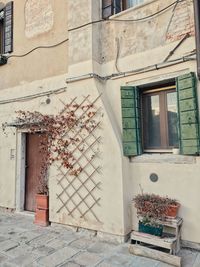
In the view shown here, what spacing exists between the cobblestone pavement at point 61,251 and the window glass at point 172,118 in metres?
1.91

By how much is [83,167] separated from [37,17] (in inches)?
166

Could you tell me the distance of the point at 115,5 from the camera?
524 cm

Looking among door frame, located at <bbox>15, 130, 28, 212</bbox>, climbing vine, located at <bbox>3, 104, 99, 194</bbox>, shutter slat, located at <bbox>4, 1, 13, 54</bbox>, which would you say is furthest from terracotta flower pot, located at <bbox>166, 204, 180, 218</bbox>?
shutter slat, located at <bbox>4, 1, 13, 54</bbox>

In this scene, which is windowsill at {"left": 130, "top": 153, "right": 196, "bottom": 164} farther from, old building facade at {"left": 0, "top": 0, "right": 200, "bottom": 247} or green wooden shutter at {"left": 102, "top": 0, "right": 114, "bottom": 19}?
green wooden shutter at {"left": 102, "top": 0, "right": 114, "bottom": 19}

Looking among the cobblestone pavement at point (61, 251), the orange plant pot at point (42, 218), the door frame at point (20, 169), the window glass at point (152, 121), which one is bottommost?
the cobblestone pavement at point (61, 251)

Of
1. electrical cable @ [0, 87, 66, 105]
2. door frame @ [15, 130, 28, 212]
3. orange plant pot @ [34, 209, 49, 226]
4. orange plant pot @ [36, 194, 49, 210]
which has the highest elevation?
electrical cable @ [0, 87, 66, 105]

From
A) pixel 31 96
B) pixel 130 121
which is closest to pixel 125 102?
pixel 130 121

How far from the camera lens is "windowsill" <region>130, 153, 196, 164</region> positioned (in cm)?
412

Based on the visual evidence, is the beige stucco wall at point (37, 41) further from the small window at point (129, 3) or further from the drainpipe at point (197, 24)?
the drainpipe at point (197, 24)

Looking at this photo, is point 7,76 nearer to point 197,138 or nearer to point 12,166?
point 12,166

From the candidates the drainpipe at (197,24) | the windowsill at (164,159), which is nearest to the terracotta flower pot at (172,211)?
the windowsill at (164,159)

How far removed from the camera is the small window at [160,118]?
4555 millimetres

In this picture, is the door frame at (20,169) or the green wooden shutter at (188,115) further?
the door frame at (20,169)

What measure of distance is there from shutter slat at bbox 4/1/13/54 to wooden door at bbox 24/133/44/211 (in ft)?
8.76
